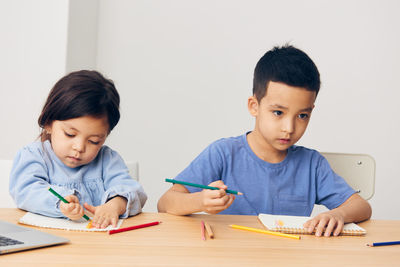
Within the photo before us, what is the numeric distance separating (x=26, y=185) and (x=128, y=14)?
1625 millimetres

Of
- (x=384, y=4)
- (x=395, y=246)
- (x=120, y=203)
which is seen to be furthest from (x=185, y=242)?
(x=384, y=4)

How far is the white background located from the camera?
255 cm

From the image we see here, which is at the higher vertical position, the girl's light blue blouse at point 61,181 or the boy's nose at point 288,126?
the boy's nose at point 288,126

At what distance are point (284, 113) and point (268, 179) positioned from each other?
23 cm

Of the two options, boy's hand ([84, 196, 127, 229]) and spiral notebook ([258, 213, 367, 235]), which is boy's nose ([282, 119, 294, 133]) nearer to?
spiral notebook ([258, 213, 367, 235])

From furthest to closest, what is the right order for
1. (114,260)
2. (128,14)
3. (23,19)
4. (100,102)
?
Result: (128,14) → (23,19) → (100,102) → (114,260)

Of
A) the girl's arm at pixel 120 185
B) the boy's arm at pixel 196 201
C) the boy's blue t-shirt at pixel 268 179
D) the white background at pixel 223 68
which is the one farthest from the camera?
the white background at pixel 223 68

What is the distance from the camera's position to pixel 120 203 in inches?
43.1

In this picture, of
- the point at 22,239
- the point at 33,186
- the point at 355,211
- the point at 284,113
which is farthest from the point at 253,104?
the point at 22,239

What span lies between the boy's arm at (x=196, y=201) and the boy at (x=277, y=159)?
0.08 m

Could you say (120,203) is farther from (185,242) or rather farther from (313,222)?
(313,222)

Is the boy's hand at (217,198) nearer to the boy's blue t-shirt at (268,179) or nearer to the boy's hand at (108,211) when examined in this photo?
the boy's hand at (108,211)

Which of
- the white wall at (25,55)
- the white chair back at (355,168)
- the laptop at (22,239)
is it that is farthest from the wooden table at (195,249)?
the white wall at (25,55)

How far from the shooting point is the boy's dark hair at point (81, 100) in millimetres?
1192
